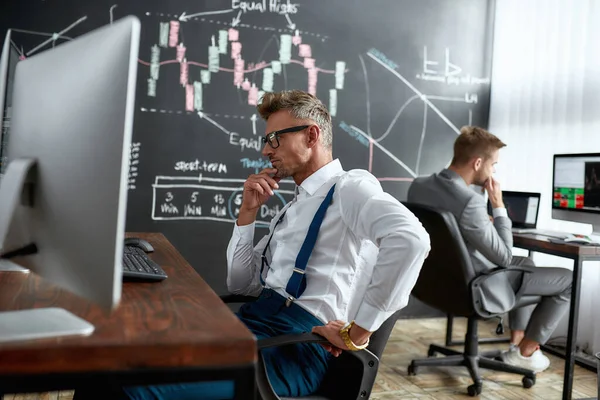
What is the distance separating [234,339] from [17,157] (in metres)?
0.47

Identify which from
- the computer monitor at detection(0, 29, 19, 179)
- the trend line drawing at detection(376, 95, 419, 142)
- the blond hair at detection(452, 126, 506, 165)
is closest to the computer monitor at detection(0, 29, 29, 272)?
the computer monitor at detection(0, 29, 19, 179)

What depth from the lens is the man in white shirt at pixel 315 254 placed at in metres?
1.30

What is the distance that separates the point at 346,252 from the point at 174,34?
244 cm

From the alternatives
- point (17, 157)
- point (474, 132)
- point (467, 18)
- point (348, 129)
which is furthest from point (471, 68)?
point (17, 157)

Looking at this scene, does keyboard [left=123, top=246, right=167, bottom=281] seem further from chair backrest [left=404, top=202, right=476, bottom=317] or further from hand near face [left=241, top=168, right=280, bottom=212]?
chair backrest [left=404, top=202, right=476, bottom=317]

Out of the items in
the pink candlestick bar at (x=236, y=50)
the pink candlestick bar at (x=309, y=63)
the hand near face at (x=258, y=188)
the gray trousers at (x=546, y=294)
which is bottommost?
the gray trousers at (x=546, y=294)

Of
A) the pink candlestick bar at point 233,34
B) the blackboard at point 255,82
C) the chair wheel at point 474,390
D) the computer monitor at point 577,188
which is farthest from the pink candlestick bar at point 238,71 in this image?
the chair wheel at point 474,390

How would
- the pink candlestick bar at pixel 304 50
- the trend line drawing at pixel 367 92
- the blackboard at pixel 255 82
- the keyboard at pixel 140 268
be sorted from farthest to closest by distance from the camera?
1. the trend line drawing at pixel 367 92
2. the pink candlestick bar at pixel 304 50
3. the blackboard at pixel 255 82
4. the keyboard at pixel 140 268

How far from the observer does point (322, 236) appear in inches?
60.3

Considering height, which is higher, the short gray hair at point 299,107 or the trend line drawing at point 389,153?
the short gray hair at point 299,107

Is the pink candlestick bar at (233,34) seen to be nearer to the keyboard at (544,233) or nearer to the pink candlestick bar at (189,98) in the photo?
the pink candlestick bar at (189,98)

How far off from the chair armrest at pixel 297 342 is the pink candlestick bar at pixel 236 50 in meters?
2.67

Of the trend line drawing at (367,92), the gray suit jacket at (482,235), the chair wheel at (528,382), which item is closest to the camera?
the gray suit jacket at (482,235)

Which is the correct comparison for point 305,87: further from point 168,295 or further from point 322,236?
point 168,295
